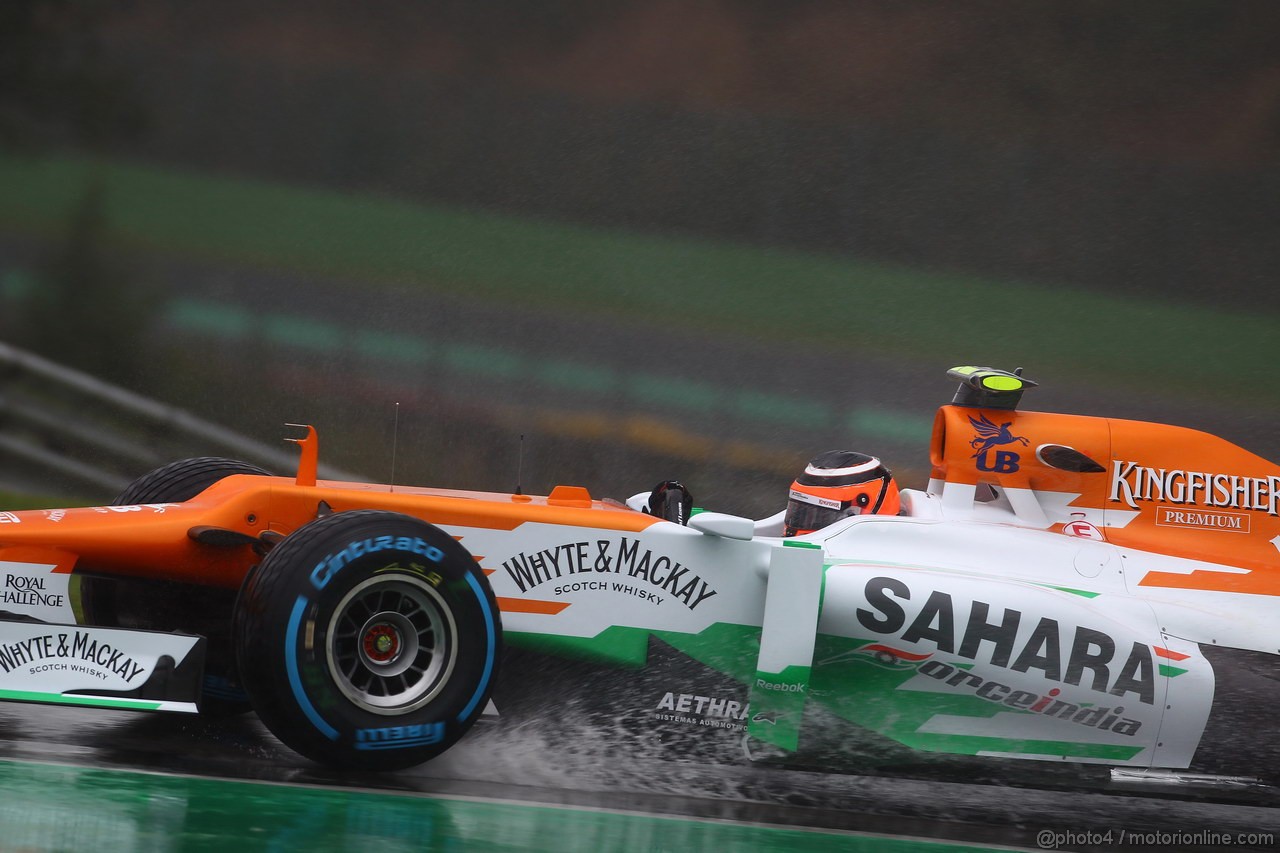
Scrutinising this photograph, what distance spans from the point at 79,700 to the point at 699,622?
1.96 m

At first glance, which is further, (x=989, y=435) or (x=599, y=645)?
(x=989, y=435)

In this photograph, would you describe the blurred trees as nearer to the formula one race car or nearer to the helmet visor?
the formula one race car

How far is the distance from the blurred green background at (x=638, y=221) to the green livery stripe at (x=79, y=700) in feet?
26.1

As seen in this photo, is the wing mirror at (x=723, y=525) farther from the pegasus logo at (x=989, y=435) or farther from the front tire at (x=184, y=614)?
the front tire at (x=184, y=614)

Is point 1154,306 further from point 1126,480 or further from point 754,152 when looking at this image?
point 1126,480

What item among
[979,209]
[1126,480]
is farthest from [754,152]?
[1126,480]

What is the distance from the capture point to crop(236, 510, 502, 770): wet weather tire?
375 centimetres

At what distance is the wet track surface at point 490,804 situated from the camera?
342 centimetres

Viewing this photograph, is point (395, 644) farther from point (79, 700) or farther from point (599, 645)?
point (79, 700)

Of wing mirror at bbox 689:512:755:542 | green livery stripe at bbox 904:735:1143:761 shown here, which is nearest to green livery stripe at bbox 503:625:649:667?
wing mirror at bbox 689:512:755:542

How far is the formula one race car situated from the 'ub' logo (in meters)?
0.28

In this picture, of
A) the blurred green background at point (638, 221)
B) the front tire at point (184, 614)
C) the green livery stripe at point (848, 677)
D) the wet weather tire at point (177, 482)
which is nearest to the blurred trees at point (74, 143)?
the blurred green background at point (638, 221)

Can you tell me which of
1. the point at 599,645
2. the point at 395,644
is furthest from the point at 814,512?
the point at 395,644

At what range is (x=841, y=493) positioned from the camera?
503 cm
